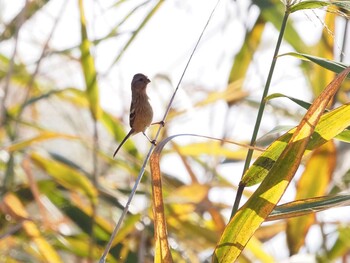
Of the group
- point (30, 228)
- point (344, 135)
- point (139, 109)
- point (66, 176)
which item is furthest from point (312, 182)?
point (30, 228)

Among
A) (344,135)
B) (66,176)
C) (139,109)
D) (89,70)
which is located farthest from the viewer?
(66,176)

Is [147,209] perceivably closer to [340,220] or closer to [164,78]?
[164,78]

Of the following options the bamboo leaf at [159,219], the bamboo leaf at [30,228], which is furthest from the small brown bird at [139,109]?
the bamboo leaf at [30,228]

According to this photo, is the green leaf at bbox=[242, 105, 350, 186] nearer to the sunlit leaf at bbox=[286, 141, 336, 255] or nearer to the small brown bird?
the small brown bird

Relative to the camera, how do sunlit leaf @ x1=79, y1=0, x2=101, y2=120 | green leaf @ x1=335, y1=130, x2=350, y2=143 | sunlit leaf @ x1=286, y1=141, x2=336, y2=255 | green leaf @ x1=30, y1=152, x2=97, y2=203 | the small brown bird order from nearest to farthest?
green leaf @ x1=335, y1=130, x2=350, y2=143, the small brown bird, sunlit leaf @ x1=286, y1=141, x2=336, y2=255, sunlit leaf @ x1=79, y1=0, x2=101, y2=120, green leaf @ x1=30, y1=152, x2=97, y2=203

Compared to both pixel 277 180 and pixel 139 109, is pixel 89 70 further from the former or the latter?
pixel 277 180

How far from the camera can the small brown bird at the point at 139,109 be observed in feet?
4.90

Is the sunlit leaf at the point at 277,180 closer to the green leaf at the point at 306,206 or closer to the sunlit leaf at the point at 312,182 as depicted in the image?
the green leaf at the point at 306,206

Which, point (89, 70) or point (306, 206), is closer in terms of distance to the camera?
point (306, 206)

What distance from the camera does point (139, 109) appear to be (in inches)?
59.5

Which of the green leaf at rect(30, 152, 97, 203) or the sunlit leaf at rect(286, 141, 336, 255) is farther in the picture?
the green leaf at rect(30, 152, 97, 203)

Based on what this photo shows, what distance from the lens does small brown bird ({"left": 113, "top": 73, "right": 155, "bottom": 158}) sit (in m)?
1.49

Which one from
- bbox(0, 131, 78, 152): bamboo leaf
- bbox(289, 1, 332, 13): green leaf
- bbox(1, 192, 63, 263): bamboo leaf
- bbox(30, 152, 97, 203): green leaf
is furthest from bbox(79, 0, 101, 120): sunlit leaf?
bbox(289, 1, 332, 13): green leaf

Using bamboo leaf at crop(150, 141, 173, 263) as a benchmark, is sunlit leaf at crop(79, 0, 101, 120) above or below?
above
